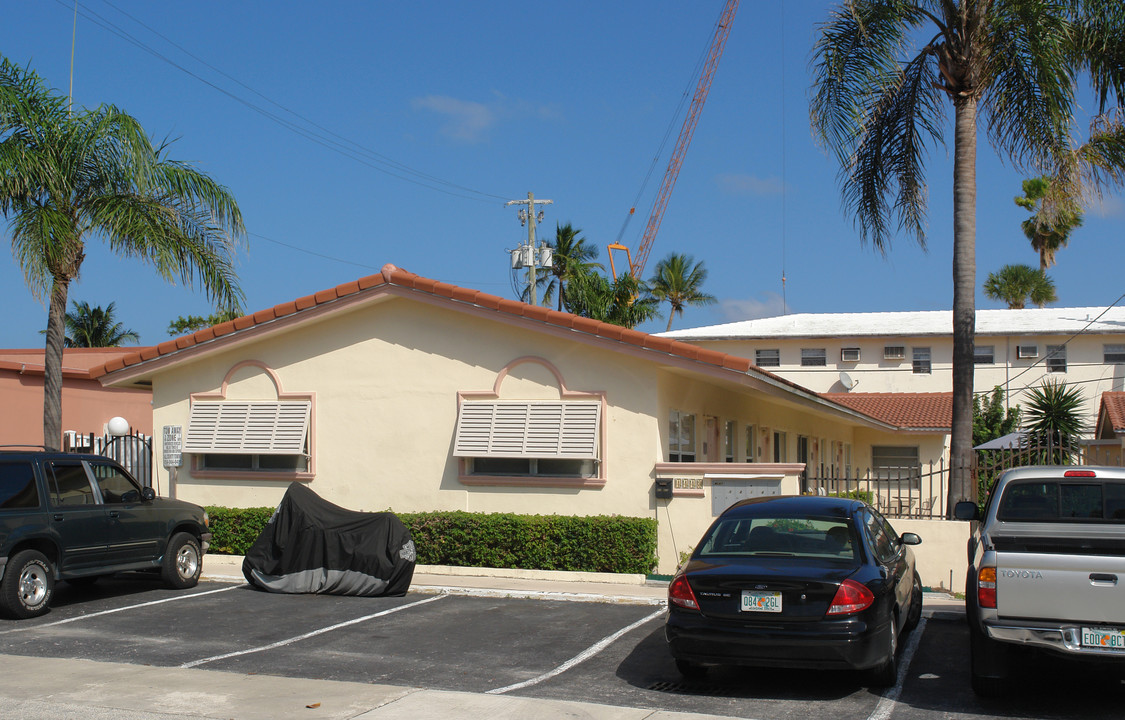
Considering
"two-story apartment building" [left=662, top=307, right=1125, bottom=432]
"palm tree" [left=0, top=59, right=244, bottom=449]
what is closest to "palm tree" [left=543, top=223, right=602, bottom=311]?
"two-story apartment building" [left=662, top=307, right=1125, bottom=432]

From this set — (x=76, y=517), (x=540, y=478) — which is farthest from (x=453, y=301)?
(x=76, y=517)

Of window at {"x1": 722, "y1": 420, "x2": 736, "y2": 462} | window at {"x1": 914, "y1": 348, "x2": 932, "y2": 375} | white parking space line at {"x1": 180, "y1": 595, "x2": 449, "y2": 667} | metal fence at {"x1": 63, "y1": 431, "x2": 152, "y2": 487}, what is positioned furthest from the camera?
window at {"x1": 914, "y1": 348, "x2": 932, "y2": 375}

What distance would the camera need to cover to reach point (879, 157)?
54.4 ft

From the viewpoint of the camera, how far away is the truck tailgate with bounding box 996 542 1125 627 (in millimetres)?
7098

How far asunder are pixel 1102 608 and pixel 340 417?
1191 centimetres

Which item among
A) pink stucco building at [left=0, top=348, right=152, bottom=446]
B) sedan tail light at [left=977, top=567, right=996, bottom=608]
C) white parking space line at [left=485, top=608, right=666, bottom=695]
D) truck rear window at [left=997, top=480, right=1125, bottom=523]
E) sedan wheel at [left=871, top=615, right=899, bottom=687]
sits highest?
pink stucco building at [left=0, top=348, right=152, bottom=446]

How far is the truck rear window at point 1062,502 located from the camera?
822 centimetres

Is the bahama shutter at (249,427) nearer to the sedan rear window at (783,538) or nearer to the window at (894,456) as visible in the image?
the sedan rear window at (783,538)

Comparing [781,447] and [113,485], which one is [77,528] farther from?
[781,447]

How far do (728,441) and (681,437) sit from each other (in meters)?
3.62

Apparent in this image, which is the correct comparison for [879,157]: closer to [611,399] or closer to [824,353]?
[611,399]

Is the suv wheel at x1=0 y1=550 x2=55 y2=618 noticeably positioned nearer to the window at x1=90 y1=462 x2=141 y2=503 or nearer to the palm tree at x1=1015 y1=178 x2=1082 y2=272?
the window at x1=90 y1=462 x2=141 y2=503

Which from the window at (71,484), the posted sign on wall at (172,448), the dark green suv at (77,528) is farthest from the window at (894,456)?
the window at (71,484)

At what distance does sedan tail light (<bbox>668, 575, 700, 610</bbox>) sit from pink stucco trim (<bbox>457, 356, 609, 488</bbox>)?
6.50 metres
